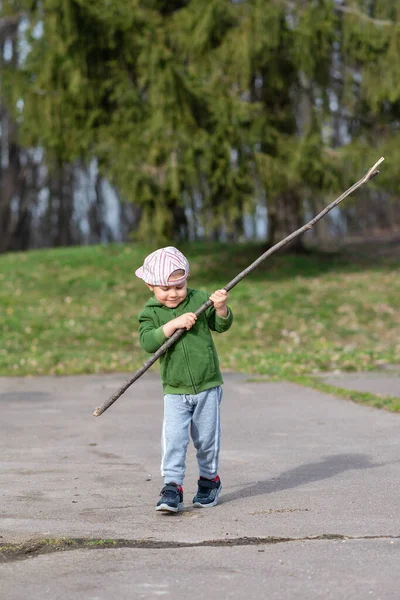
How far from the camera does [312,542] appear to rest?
434cm

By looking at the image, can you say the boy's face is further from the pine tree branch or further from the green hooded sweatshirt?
the pine tree branch

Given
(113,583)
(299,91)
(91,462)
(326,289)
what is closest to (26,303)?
(326,289)

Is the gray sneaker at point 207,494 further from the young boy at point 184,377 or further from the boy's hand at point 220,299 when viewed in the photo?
the boy's hand at point 220,299

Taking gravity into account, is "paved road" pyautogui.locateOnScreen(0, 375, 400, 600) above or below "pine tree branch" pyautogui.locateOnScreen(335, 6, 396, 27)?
below

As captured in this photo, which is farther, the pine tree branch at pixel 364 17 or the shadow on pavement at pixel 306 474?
the pine tree branch at pixel 364 17

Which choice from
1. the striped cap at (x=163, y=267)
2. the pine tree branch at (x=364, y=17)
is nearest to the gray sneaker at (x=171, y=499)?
the striped cap at (x=163, y=267)

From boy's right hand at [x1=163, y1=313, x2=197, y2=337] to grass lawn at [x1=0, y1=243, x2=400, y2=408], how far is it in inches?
274

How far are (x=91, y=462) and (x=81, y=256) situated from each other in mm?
19178

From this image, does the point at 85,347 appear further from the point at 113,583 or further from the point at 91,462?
the point at 113,583

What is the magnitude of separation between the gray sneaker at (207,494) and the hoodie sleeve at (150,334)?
0.75 metres

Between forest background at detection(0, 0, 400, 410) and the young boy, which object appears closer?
the young boy

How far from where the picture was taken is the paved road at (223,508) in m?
3.77

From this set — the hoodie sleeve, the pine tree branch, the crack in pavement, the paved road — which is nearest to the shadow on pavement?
the paved road

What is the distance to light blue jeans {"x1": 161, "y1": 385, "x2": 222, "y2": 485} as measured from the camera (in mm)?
5371
